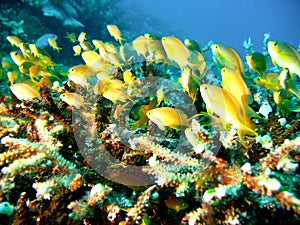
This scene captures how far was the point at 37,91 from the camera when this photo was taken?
2.65 m

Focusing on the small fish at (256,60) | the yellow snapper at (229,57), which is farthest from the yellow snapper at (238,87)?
the small fish at (256,60)

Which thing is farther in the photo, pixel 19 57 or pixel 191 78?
pixel 19 57

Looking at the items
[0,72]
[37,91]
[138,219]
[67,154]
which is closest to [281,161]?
[138,219]

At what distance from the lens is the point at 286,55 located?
2012mm

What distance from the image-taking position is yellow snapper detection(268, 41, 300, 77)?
1996mm

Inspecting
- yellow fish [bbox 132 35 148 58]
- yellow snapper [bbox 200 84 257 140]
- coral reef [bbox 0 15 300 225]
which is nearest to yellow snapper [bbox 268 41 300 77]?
coral reef [bbox 0 15 300 225]

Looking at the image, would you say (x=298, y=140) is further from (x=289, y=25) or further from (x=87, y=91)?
(x=289, y=25)

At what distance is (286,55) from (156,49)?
155 centimetres

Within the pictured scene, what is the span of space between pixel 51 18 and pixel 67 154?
31.0 feet

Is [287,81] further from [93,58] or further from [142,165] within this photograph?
[93,58]

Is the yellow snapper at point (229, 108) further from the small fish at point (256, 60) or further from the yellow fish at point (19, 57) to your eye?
the yellow fish at point (19, 57)

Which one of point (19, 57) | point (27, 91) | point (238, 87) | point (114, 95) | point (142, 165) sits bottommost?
point (19, 57)

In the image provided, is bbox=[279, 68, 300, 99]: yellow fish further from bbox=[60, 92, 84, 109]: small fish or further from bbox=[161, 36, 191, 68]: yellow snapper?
bbox=[60, 92, 84, 109]: small fish

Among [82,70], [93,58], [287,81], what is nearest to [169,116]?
[287,81]
